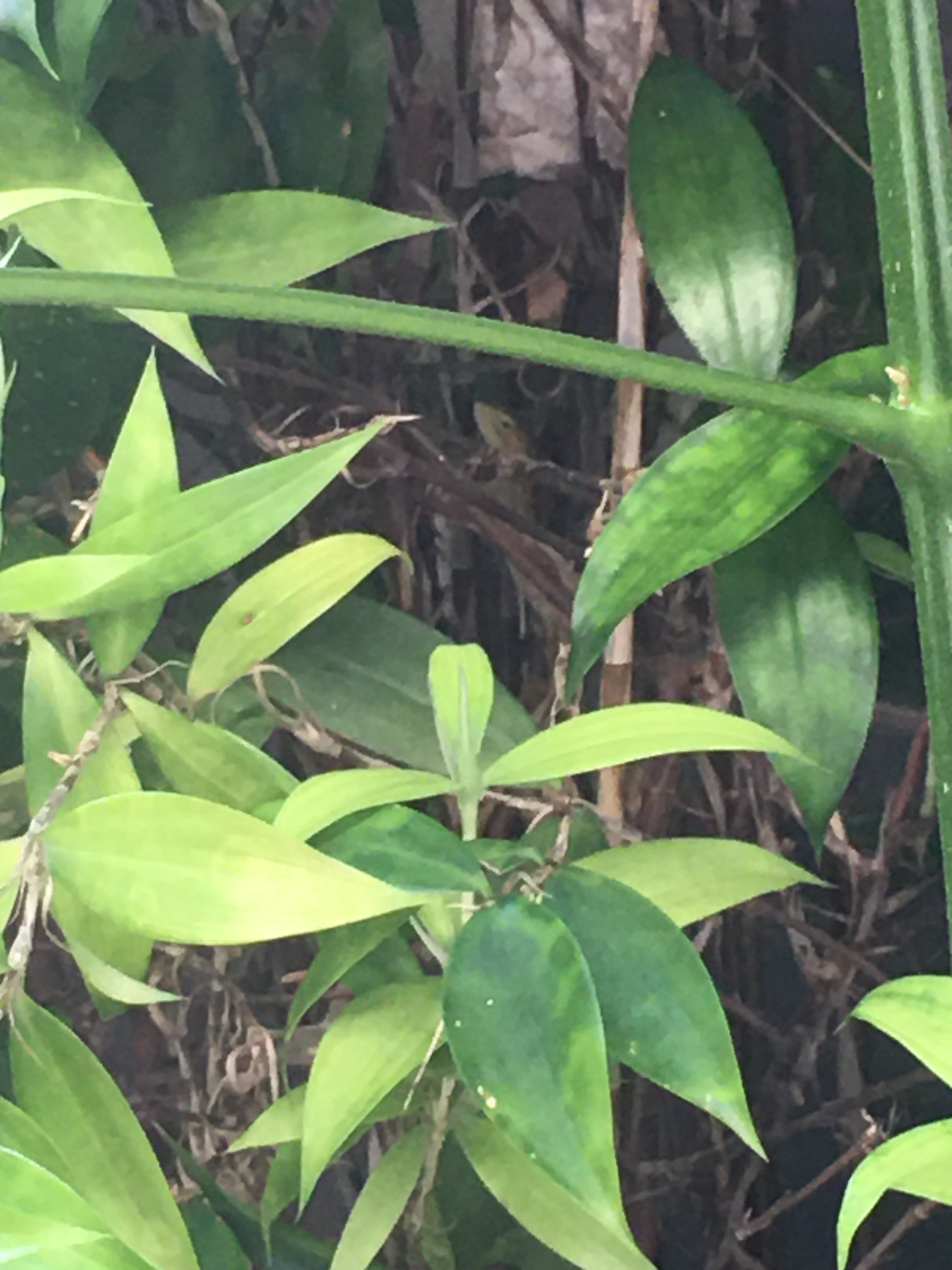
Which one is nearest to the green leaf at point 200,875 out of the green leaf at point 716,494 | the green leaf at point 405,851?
the green leaf at point 405,851

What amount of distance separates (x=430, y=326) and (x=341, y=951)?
0.22 m

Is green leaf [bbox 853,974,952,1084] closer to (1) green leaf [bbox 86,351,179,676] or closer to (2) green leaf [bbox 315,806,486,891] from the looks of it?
(2) green leaf [bbox 315,806,486,891]

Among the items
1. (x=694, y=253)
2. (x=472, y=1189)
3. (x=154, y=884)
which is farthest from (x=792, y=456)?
(x=472, y=1189)

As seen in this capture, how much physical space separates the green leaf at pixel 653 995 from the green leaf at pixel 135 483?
0.56 feet

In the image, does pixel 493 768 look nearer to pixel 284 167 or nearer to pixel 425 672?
pixel 425 672

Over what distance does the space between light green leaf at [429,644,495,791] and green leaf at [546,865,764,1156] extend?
0.16 feet

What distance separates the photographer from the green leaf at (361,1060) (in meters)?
0.39

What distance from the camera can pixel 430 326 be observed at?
0.98 ft

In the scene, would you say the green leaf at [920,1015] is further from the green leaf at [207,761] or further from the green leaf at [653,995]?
the green leaf at [207,761]

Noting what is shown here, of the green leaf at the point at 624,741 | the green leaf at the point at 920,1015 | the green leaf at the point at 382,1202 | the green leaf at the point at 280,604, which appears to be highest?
the green leaf at the point at 280,604

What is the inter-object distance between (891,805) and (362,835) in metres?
0.31

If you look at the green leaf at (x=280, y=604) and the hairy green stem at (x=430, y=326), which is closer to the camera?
the hairy green stem at (x=430, y=326)

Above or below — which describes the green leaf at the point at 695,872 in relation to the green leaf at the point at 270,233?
below

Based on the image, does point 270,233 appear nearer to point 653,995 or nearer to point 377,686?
point 377,686
